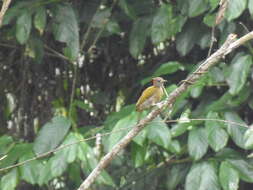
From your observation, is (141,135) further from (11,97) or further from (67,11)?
(11,97)

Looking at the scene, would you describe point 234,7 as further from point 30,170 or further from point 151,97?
point 30,170

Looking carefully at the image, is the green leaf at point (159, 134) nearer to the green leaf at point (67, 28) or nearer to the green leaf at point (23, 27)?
the green leaf at point (67, 28)

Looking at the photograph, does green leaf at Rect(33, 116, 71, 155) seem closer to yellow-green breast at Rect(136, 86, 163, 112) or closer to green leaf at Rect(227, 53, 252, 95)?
yellow-green breast at Rect(136, 86, 163, 112)

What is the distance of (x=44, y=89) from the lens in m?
4.82

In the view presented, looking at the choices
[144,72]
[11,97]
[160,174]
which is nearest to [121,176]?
[160,174]

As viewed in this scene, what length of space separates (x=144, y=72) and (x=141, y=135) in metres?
0.99

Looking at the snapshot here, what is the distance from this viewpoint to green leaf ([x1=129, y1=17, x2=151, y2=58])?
414 centimetres

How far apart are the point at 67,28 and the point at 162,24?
1.70ft

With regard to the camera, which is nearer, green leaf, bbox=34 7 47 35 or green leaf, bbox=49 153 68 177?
green leaf, bbox=49 153 68 177

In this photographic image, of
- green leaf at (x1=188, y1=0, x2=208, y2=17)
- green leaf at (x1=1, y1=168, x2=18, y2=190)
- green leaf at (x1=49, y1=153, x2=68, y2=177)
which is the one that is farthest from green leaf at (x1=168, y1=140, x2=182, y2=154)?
green leaf at (x1=1, y1=168, x2=18, y2=190)

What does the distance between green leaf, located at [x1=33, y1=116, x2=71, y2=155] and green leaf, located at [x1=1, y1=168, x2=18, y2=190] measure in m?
0.18

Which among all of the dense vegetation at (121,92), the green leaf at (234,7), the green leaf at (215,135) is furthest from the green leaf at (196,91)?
the green leaf at (234,7)

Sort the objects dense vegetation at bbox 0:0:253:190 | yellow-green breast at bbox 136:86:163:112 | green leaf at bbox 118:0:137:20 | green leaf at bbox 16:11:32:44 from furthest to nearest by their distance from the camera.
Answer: green leaf at bbox 118:0:137:20 → green leaf at bbox 16:11:32:44 → dense vegetation at bbox 0:0:253:190 → yellow-green breast at bbox 136:86:163:112

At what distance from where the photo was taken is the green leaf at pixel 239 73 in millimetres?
3697
